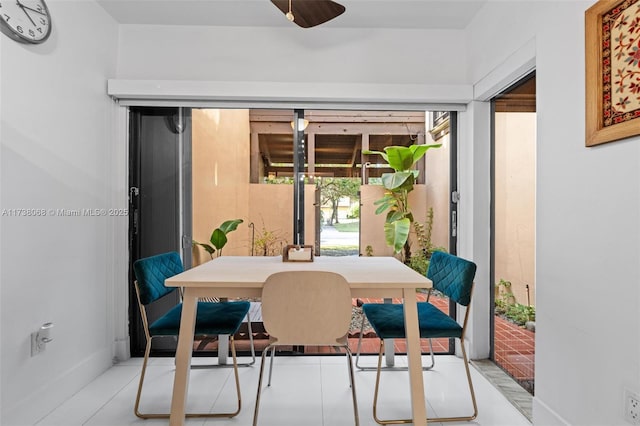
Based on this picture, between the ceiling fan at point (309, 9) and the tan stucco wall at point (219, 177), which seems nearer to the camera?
the ceiling fan at point (309, 9)

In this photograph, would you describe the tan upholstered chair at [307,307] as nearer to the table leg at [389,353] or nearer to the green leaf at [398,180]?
the table leg at [389,353]

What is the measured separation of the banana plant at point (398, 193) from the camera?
2805mm

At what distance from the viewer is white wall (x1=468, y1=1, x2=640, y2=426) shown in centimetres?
132

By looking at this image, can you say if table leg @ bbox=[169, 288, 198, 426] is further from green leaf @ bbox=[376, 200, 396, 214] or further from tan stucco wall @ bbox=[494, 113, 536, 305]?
tan stucco wall @ bbox=[494, 113, 536, 305]

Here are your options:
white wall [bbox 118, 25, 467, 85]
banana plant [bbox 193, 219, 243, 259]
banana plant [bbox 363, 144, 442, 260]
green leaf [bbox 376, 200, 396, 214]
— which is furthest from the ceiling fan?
banana plant [bbox 193, 219, 243, 259]

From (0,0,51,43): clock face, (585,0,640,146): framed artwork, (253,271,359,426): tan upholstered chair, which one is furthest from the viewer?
(0,0,51,43): clock face

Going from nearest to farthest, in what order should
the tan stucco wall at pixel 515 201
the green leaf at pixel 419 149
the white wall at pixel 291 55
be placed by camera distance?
the tan stucco wall at pixel 515 201
the white wall at pixel 291 55
the green leaf at pixel 419 149

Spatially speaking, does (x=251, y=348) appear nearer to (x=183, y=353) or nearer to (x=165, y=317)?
(x=165, y=317)

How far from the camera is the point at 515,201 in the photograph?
7.63 feet

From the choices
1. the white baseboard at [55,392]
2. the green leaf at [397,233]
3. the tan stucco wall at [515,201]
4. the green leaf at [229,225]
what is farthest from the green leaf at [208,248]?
the tan stucco wall at [515,201]

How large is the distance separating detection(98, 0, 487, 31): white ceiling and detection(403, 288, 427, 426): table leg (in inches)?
77.8

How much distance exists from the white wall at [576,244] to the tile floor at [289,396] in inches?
18.2

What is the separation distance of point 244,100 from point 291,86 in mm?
386

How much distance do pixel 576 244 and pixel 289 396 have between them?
1771mm
